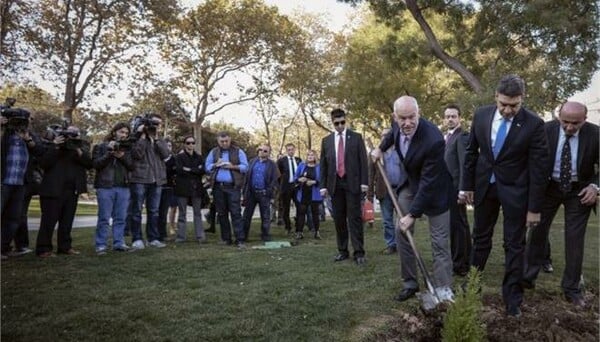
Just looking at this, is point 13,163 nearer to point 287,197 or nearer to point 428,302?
point 428,302

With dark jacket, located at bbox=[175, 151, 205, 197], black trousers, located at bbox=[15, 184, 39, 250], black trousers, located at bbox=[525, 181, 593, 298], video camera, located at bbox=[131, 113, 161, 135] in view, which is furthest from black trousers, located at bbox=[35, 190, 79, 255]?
black trousers, located at bbox=[525, 181, 593, 298]

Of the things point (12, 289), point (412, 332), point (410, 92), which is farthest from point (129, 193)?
point (410, 92)

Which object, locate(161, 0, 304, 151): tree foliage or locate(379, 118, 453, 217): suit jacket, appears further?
locate(161, 0, 304, 151): tree foliage

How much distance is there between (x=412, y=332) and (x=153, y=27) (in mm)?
21779

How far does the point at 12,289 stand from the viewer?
16.1 feet

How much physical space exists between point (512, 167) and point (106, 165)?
18.0 ft

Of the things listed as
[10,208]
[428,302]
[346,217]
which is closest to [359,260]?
[346,217]

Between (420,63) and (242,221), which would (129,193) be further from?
(420,63)

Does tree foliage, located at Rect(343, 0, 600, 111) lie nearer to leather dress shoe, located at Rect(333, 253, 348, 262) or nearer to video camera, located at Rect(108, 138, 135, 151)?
leather dress shoe, located at Rect(333, 253, 348, 262)

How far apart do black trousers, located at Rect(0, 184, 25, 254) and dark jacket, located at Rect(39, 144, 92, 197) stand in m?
0.41

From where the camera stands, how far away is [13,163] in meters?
6.38

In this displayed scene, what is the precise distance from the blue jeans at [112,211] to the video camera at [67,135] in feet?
2.34

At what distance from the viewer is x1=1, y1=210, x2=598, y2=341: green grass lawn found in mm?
3812

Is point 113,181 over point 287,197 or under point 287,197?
over
